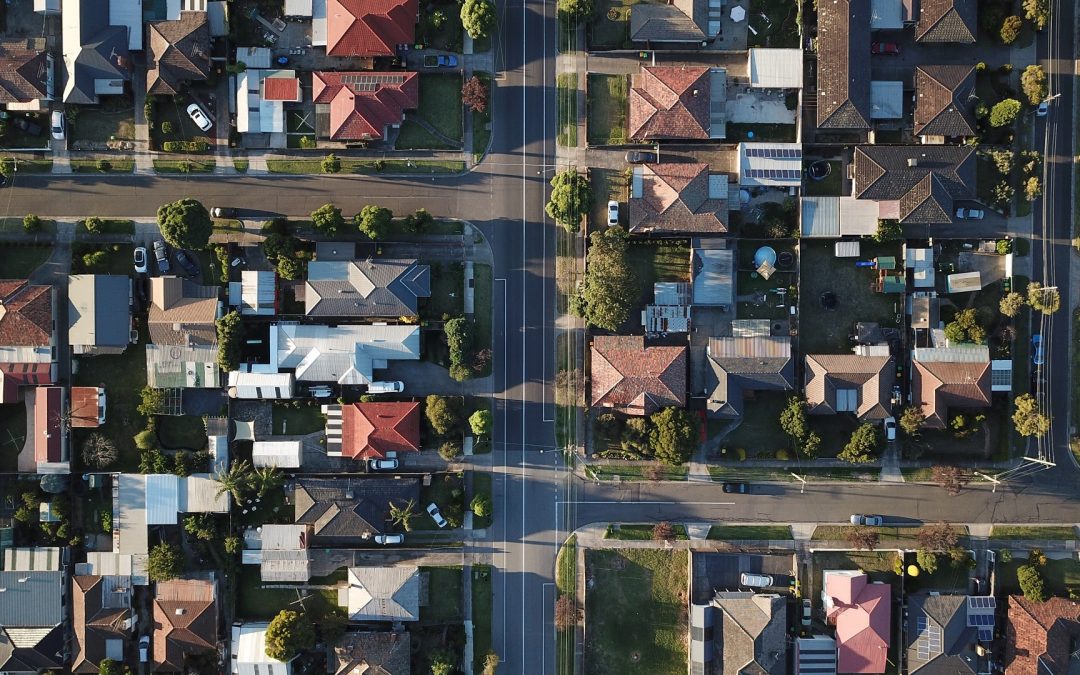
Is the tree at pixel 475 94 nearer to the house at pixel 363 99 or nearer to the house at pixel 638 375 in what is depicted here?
the house at pixel 363 99

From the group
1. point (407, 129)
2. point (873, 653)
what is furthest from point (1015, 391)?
point (407, 129)

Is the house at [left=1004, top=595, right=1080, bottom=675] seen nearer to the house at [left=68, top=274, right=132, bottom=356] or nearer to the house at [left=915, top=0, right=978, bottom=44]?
the house at [left=915, top=0, right=978, bottom=44]

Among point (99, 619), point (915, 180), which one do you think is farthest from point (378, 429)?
point (915, 180)

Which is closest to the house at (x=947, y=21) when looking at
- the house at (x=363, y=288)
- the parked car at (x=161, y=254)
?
the house at (x=363, y=288)

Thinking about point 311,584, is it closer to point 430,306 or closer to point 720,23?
point 430,306

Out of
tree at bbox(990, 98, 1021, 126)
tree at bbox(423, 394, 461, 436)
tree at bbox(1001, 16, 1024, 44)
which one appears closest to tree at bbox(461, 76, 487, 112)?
tree at bbox(423, 394, 461, 436)
